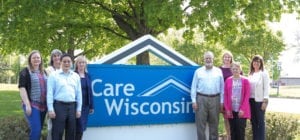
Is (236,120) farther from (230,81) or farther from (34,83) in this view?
(34,83)

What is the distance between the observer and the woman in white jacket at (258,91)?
761cm

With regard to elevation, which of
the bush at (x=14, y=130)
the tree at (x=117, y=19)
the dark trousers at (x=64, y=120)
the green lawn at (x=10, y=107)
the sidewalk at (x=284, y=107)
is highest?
the tree at (x=117, y=19)

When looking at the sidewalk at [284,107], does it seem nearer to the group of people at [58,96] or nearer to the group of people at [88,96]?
the group of people at [88,96]

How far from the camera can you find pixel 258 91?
25.0 feet

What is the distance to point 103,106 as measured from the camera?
22.6 ft

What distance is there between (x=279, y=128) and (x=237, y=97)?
1.85 m

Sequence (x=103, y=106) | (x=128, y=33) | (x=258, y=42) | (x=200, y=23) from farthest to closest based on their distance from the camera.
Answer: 1. (x=258, y=42)
2. (x=128, y=33)
3. (x=200, y=23)
4. (x=103, y=106)

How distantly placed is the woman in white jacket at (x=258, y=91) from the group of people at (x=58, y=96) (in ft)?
9.41

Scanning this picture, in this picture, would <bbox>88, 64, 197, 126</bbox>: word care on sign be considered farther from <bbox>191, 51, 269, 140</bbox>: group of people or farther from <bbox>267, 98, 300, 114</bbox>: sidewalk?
<bbox>267, 98, 300, 114</bbox>: sidewalk

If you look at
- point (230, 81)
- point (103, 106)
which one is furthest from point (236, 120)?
point (103, 106)

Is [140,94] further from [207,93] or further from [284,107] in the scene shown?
[284,107]

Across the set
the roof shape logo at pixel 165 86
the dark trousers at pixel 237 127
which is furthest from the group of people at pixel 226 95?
the roof shape logo at pixel 165 86

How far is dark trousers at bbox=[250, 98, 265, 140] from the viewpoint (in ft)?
25.2

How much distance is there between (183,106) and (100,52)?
1417cm
